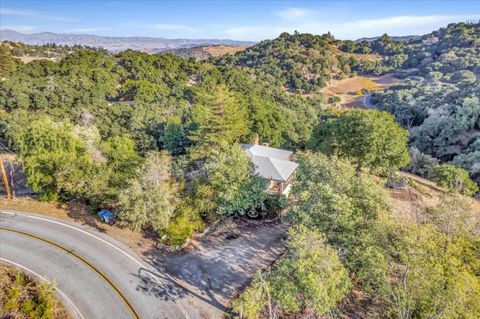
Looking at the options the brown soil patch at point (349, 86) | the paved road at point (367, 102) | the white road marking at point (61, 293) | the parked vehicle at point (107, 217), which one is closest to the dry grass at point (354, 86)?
the brown soil patch at point (349, 86)

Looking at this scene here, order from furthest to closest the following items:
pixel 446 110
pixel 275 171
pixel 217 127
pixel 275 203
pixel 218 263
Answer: pixel 446 110 < pixel 217 127 < pixel 275 171 < pixel 275 203 < pixel 218 263

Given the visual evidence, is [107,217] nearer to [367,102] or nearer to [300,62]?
[367,102]

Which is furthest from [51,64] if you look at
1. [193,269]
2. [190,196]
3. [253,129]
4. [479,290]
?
[479,290]

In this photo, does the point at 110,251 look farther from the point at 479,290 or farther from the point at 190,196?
the point at 479,290

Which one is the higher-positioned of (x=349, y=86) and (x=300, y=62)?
(x=300, y=62)

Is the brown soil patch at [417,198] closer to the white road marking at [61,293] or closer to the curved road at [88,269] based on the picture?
the curved road at [88,269]

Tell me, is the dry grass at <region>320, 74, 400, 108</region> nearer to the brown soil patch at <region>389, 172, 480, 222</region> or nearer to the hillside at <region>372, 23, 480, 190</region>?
the hillside at <region>372, 23, 480, 190</region>

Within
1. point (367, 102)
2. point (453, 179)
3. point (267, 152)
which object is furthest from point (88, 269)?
point (367, 102)

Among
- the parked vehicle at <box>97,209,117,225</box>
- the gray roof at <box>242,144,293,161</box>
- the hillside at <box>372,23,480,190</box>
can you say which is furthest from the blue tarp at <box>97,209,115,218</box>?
the hillside at <box>372,23,480,190</box>
